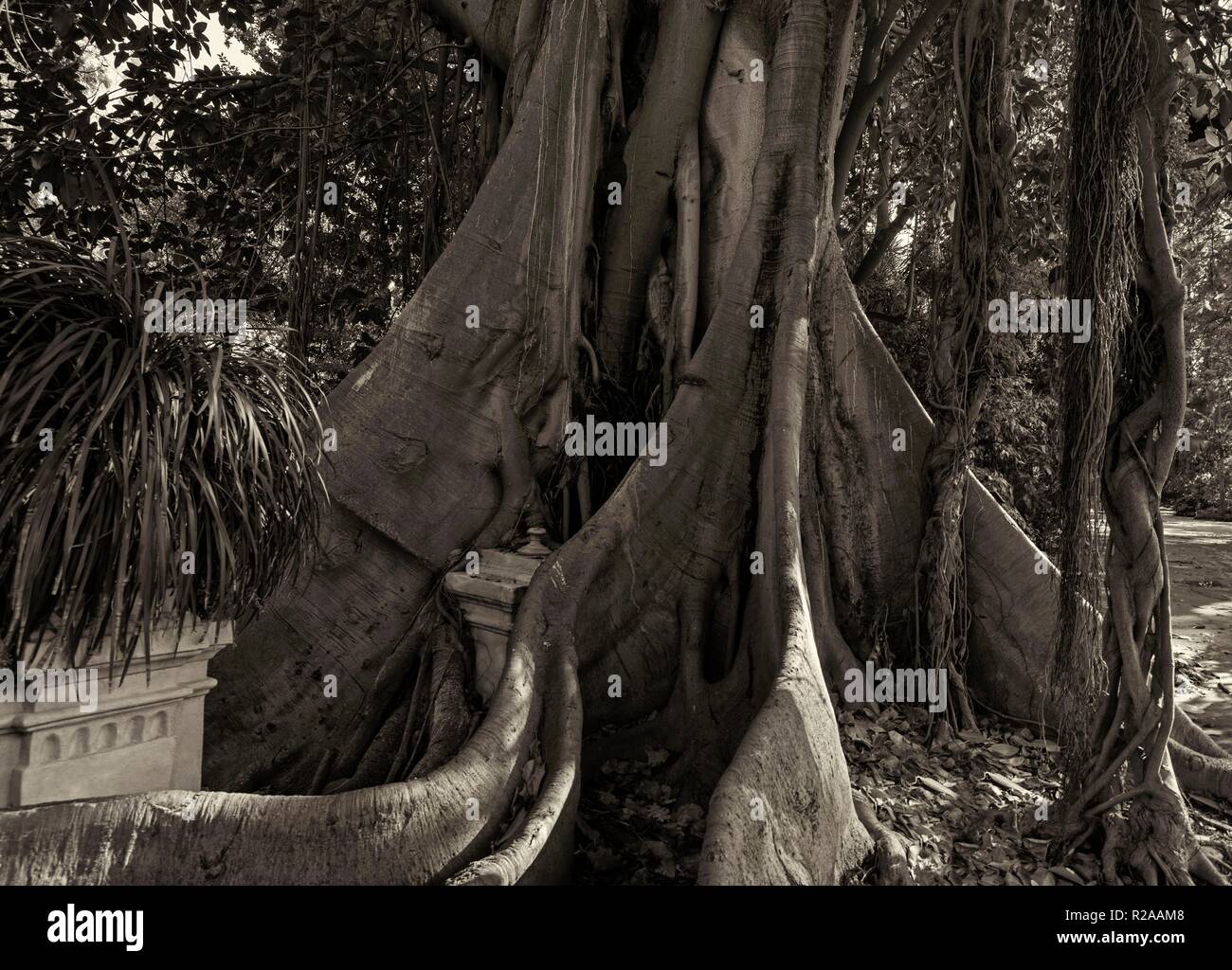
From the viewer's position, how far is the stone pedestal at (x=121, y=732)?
81.9 inches

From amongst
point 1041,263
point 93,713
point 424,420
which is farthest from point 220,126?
point 1041,263

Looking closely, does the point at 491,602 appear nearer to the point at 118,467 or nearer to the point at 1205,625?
the point at 118,467

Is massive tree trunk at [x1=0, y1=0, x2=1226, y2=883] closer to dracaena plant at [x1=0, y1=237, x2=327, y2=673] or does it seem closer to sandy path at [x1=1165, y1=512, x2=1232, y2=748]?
dracaena plant at [x1=0, y1=237, x2=327, y2=673]

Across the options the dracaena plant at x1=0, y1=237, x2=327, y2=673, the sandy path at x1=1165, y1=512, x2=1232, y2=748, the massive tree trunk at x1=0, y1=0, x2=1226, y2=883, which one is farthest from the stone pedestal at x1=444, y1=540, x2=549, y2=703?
the sandy path at x1=1165, y1=512, x2=1232, y2=748

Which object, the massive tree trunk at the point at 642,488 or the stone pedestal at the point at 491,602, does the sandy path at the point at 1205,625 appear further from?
the stone pedestal at the point at 491,602

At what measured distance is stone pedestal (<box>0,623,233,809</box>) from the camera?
208 cm

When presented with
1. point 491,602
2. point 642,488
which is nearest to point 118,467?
point 491,602

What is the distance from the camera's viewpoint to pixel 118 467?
77.3 inches

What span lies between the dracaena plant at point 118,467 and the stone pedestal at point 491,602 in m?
0.95

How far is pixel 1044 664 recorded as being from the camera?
3.75 m

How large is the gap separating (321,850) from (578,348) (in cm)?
233

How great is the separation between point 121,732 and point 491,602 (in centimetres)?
126

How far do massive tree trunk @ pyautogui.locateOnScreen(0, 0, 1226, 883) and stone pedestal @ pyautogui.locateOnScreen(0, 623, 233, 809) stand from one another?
60 centimetres
